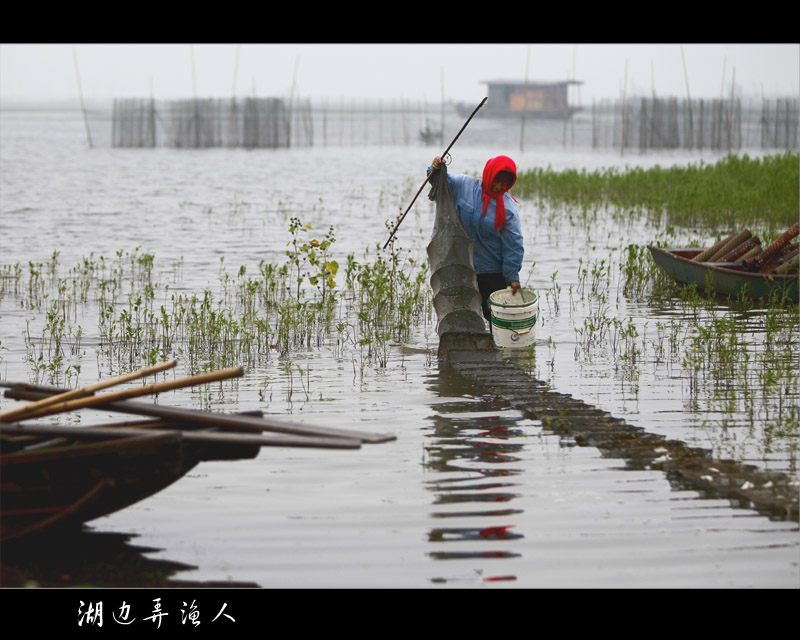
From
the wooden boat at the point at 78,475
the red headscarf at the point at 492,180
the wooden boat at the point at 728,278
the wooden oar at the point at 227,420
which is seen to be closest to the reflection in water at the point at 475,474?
the wooden oar at the point at 227,420

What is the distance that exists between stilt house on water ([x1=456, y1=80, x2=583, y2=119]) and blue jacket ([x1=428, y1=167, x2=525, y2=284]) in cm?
7064

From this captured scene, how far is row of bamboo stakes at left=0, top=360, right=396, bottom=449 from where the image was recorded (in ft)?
13.6

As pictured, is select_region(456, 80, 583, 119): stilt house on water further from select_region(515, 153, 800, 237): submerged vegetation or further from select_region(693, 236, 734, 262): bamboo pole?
select_region(693, 236, 734, 262): bamboo pole

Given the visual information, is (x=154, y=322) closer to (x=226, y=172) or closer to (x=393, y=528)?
(x=393, y=528)

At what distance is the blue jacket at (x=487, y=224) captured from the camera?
7.69 m

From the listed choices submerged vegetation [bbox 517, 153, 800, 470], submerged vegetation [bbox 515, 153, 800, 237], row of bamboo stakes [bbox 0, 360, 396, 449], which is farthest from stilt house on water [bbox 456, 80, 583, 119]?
row of bamboo stakes [bbox 0, 360, 396, 449]

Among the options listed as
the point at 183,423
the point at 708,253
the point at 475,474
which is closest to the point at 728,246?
the point at 708,253

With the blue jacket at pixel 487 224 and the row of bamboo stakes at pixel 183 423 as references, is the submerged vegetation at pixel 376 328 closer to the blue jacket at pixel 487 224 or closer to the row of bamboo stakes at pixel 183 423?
the blue jacket at pixel 487 224

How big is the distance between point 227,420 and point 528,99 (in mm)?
79938

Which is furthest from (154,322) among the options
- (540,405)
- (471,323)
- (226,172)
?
(226,172)

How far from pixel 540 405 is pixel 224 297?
5.10 metres

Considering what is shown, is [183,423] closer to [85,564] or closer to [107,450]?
[107,450]

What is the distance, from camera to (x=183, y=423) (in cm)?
447

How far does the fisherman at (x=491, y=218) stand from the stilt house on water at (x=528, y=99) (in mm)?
70609
